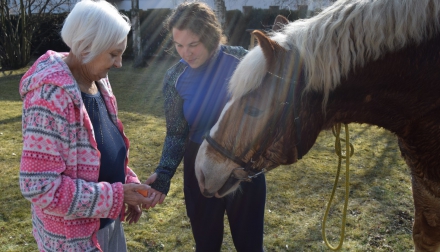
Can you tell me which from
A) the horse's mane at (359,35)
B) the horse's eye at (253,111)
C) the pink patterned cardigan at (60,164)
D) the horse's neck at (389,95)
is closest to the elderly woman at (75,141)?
the pink patterned cardigan at (60,164)

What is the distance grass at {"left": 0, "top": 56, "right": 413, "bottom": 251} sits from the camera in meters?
3.53

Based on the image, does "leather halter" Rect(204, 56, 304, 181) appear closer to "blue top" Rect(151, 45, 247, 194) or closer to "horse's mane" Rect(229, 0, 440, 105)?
"horse's mane" Rect(229, 0, 440, 105)

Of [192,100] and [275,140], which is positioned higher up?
[192,100]

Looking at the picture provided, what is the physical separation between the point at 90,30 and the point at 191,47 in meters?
0.69

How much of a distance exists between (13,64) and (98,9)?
15.0 m

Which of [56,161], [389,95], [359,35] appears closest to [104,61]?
[56,161]

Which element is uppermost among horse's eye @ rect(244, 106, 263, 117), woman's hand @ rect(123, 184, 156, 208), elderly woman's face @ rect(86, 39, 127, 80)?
elderly woman's face @ rect(86, 39, 127, 80)

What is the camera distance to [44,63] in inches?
67.1

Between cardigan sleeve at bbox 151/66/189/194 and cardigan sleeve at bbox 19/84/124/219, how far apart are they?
699 mm

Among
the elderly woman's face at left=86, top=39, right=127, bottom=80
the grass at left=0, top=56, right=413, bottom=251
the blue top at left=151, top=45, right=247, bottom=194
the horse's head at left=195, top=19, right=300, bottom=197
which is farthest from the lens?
the grass at left=0, top=56, right=413, bottom=251

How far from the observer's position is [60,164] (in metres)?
1.61

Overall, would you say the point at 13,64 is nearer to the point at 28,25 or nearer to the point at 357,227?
the point at 28,25

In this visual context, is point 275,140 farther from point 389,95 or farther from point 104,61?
point 104,61

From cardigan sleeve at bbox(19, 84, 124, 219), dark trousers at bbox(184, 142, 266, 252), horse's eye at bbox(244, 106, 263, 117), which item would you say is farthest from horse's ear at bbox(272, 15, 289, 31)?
cardigan sleeve at bbox(19, 84, 124, 219)
